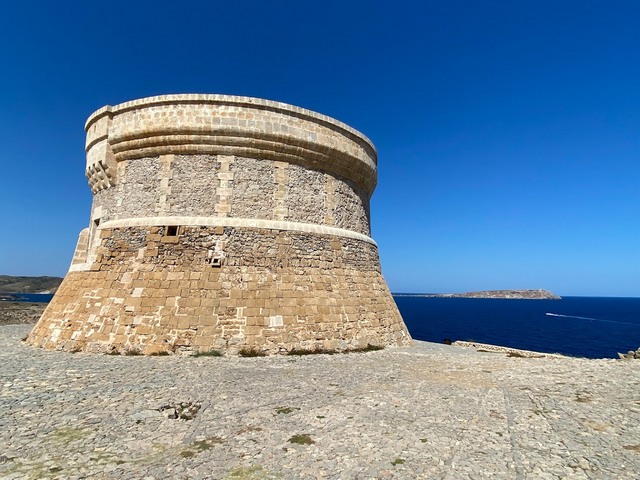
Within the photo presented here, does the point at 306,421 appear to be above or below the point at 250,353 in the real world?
below

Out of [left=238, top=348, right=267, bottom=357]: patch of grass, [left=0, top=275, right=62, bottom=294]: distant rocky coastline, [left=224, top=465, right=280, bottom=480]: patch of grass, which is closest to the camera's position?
[left=224, top=465, right=280, bottom=480]: patch of grass

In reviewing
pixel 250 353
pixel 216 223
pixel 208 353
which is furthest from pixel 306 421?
pixel 216 223

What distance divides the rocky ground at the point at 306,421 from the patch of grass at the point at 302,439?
2 centimetres

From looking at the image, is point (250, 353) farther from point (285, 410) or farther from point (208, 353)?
point (285, 410)

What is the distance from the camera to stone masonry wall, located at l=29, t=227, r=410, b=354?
937cm

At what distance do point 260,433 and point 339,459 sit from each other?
46.1 inches

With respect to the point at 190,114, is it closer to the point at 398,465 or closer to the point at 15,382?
the point at 15,382

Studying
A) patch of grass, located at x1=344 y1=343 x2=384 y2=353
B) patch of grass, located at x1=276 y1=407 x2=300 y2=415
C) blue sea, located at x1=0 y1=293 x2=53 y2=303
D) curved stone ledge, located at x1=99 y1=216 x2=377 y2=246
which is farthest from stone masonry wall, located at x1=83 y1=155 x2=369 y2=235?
blue sea, located at x1=0 y1=293 x2=53 y2=303

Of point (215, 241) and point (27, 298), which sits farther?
point (27, 298)

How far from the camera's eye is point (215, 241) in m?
10.4

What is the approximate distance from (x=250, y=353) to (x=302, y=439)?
4.91 metres

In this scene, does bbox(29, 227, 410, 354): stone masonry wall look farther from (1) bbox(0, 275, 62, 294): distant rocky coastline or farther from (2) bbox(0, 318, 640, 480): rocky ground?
(1) bbox(0, 275, 62, 294): distant rocky coastline

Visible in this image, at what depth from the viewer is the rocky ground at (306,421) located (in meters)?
3.91

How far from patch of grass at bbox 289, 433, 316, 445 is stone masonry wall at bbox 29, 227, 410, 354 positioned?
488 cm
